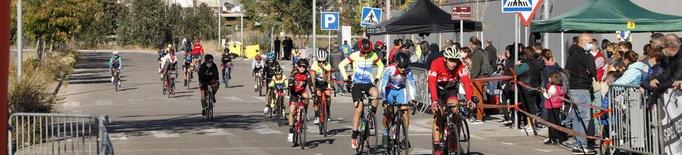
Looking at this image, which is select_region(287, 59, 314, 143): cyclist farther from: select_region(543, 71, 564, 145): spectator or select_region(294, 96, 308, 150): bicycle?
select_region(543, 71, 564, 145): spectator

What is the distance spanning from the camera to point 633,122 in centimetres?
1375

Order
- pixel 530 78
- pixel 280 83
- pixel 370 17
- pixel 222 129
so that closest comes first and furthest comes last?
pixel 530 78, pixel 222 129, pixel 280 83, pixel 370 17

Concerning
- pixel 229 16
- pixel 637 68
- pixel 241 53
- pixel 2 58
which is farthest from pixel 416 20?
pixel 229 16

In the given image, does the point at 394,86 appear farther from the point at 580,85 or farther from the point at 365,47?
the point at 580,85

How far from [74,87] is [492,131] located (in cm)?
2215

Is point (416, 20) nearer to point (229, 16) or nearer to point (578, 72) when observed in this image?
point (578, 72)

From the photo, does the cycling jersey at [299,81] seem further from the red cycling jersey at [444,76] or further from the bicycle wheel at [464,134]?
the red cycling jersey at [444,76]

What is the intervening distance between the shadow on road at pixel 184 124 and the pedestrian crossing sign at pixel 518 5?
5.06 meters

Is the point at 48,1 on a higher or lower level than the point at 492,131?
higher

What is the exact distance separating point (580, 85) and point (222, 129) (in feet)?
22.7

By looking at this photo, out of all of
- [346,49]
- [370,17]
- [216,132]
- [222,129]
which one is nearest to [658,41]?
[216,132]

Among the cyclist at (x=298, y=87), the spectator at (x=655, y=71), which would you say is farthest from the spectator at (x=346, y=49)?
the spectator at (x=655, y=71)

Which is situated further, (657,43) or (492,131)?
(492,131)

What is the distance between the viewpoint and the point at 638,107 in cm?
1359
